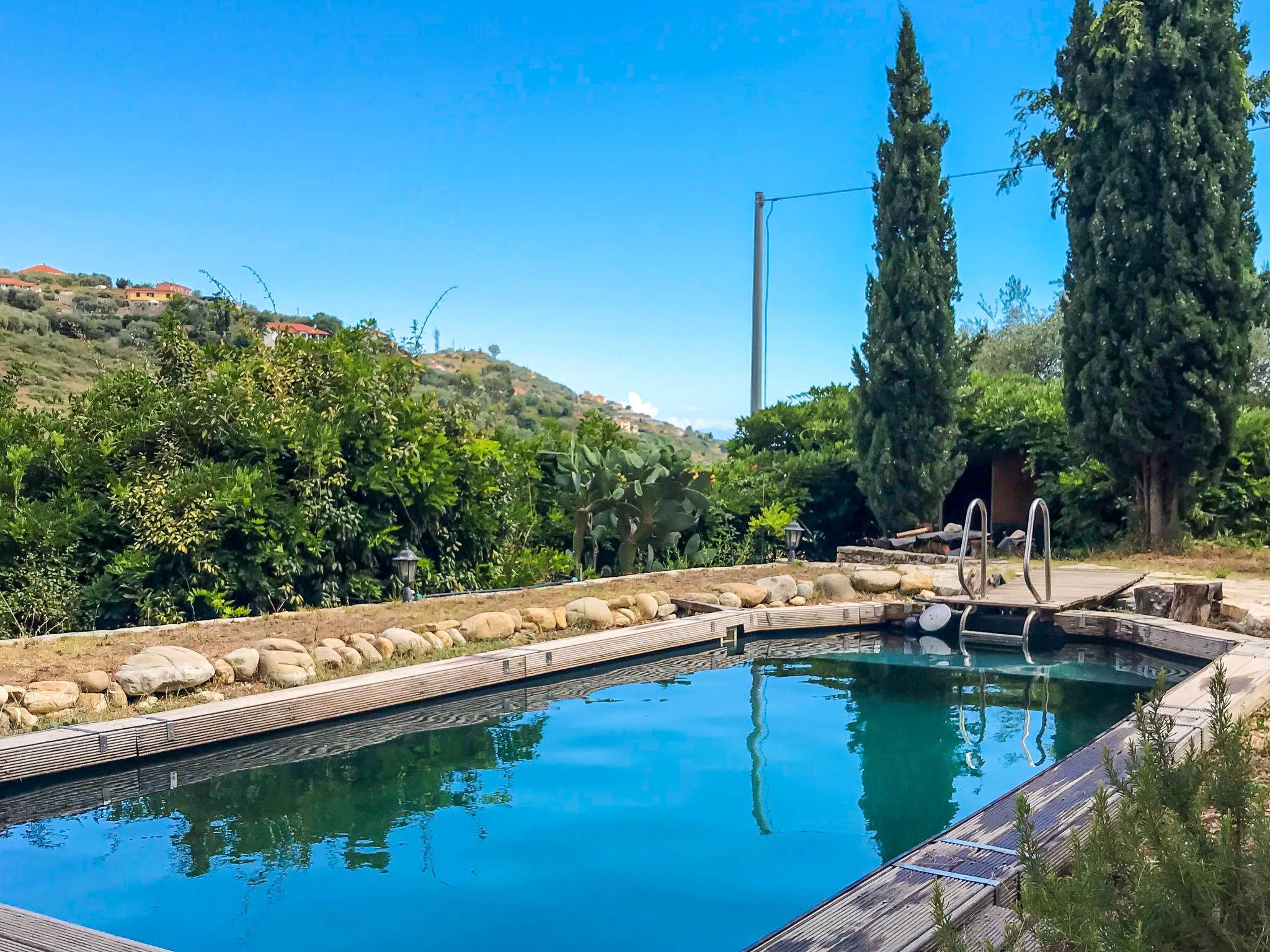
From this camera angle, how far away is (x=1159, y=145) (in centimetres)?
1414

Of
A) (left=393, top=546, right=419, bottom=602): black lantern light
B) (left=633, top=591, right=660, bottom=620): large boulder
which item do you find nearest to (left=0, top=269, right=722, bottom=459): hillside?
(left=393, top=546, right=419, bottom=602): black lantern light

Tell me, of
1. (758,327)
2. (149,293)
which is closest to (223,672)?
(758,327)

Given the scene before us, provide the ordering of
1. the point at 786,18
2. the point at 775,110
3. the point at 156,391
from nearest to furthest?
the point at 156,391 → the point at 786,18 → the point at 775,110

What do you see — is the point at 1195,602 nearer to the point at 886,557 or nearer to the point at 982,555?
the point at 982,555

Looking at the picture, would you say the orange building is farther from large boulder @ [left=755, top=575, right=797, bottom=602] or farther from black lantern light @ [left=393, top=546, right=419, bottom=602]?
large boulder @ [left=755, top=575, right=797, bottom=602]

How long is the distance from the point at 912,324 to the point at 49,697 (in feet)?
43.6

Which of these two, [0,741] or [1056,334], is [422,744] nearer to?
[0,741]

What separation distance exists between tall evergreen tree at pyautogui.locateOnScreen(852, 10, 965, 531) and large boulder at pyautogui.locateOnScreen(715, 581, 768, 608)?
19.1 feet

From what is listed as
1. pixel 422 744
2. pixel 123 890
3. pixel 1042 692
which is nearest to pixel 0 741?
pixel 123 890

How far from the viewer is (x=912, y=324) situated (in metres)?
16.4

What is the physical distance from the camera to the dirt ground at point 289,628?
22.4 ft

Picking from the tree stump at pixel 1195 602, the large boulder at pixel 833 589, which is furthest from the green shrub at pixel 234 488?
the tree stump at pixel 1195 602

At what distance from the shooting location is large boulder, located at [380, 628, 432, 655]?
7.89m

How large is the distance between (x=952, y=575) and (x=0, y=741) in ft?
34.1
